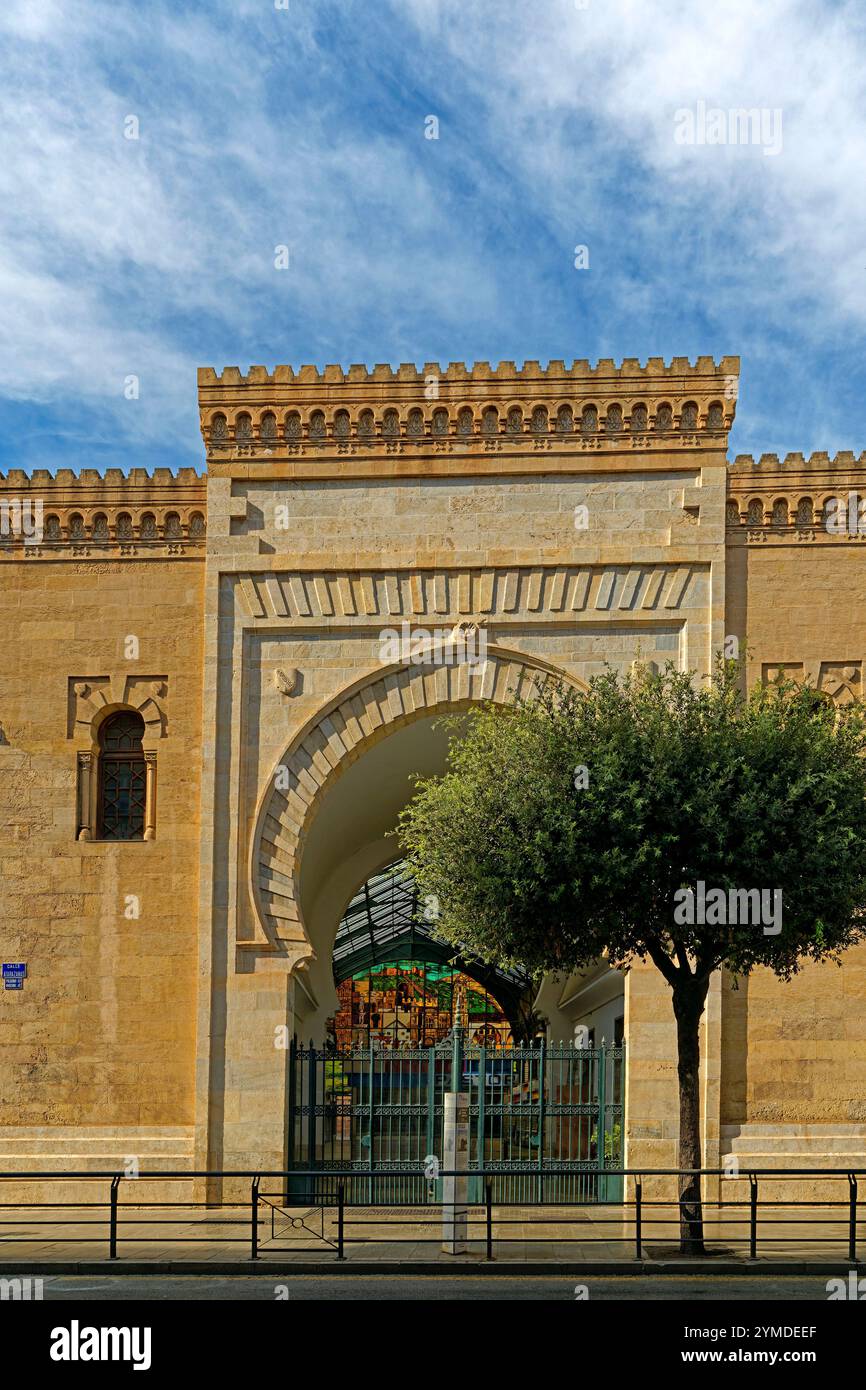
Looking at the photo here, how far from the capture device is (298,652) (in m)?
19.5

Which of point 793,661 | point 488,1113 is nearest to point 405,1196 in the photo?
point 488,1113

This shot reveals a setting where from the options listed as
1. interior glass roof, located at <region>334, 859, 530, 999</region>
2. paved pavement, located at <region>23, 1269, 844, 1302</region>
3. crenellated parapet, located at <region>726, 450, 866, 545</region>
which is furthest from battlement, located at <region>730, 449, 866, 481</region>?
interior glass roof, located at <region>334, 859, 530, 999</region>

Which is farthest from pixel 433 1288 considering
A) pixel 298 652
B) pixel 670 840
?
pixel 298 652

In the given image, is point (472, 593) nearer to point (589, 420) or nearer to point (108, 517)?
point (589, 420)

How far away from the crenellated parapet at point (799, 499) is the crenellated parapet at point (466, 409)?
2.61 ft

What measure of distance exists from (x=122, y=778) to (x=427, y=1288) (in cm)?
937

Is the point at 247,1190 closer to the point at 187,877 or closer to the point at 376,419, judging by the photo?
the point at 187,877

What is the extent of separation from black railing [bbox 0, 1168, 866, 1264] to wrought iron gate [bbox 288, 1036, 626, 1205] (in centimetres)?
26

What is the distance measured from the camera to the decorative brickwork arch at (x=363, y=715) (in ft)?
62.8

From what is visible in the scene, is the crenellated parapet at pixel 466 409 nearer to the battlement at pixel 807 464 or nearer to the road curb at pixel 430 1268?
the battlement at pixel 807 464

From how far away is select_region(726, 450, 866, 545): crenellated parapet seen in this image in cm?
1939

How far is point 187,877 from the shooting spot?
19172mm
